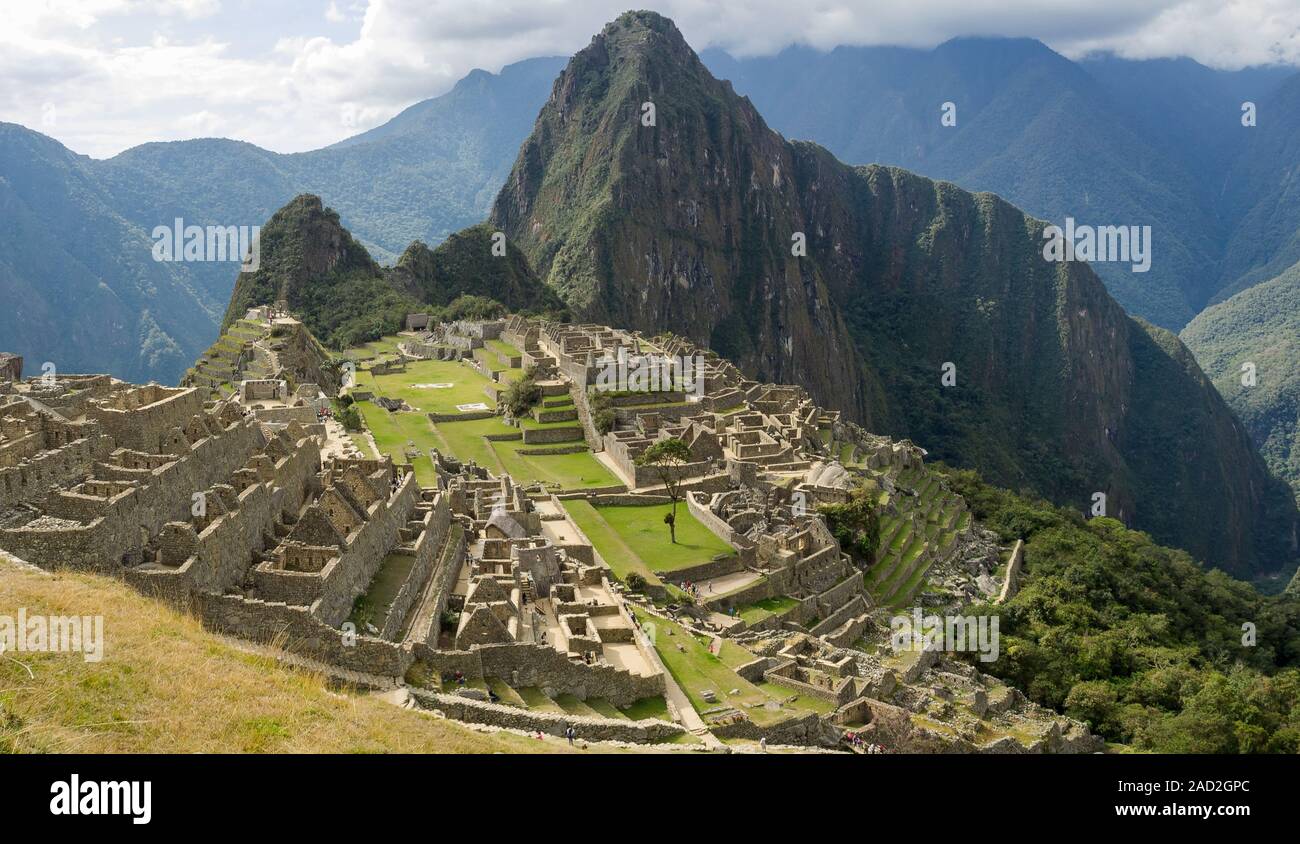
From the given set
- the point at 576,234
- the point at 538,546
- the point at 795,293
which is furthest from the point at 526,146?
the point at 538,546

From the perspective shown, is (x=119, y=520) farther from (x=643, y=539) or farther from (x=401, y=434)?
(x=401, y=434)

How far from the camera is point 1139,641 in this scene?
40.5m

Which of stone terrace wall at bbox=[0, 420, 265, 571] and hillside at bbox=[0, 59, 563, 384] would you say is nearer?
stone terrace wall at bbox=[0, 420, 265, 571]

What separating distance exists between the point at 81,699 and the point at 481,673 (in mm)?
7978

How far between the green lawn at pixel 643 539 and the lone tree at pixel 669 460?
1098mm

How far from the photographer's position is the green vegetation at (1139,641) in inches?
1242

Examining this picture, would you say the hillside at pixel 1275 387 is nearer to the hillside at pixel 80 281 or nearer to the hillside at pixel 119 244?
the hillside at pixel 119 244

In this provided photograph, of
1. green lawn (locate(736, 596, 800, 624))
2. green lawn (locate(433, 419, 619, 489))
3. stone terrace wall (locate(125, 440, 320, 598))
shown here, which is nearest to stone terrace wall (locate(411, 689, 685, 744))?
stone terrace wall (locate(125, 440, 320, 598))

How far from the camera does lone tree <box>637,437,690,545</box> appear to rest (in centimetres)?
4212

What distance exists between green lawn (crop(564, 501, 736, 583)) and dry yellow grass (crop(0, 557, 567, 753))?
17.1 meters

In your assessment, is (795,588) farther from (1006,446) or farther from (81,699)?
(1006,446)

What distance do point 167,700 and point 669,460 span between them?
31268 mm

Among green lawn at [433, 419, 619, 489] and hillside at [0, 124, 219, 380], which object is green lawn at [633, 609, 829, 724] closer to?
green lawn at [433, 419, 619, 489]

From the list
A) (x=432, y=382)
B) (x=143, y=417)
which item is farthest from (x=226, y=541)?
(x=432, y=382)
